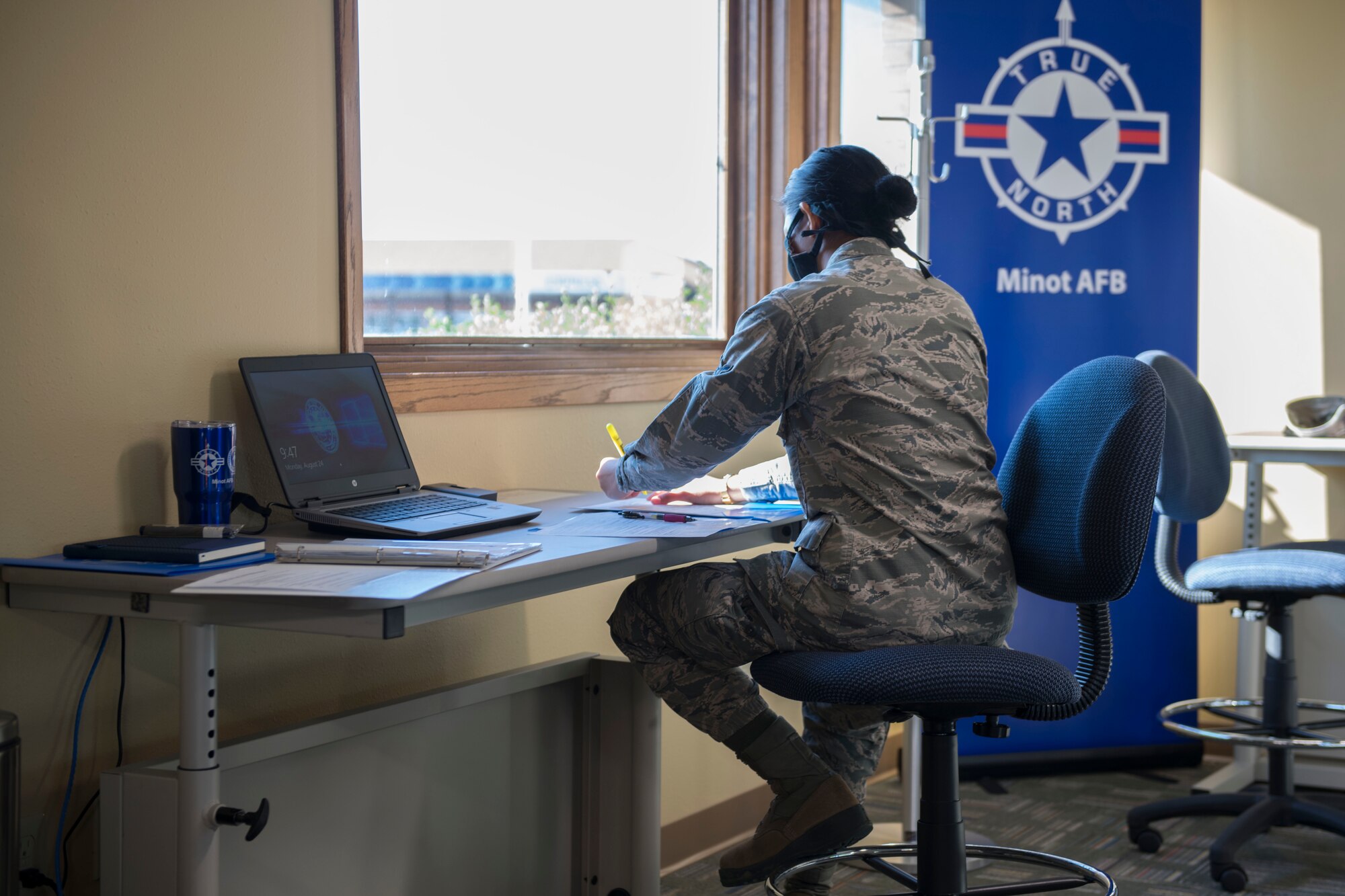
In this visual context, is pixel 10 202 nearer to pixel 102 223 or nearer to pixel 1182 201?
pixel 102 223

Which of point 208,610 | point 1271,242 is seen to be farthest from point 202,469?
point 1271,242

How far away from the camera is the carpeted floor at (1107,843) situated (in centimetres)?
263

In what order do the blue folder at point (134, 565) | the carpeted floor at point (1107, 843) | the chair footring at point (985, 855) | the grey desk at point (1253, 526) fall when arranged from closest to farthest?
the blue folder at point (134, 565) < the chair footring at point (985, 855) < the carpeted floor at point (1107, 843) < the grey desk at point (1253, 526)

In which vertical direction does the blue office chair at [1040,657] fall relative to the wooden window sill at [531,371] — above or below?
below

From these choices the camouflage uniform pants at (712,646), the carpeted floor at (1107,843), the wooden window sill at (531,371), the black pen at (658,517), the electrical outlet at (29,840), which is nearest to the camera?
the electrical outlet at (29,840)

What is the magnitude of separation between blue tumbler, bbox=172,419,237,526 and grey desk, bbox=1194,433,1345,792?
2.51 meters

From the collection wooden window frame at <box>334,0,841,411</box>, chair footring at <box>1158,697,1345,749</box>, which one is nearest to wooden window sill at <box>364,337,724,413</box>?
wooden window frame at <box>334,0,841,411</box>

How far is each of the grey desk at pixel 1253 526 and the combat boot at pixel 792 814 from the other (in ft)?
5.72

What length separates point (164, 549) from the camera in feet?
4.92

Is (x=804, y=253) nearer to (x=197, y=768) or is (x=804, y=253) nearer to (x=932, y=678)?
(x=932, y=678)

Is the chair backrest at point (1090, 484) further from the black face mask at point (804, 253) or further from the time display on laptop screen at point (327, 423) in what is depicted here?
the time display on laptop screen at point (327, 423)

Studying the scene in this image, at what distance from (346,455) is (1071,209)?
215cm

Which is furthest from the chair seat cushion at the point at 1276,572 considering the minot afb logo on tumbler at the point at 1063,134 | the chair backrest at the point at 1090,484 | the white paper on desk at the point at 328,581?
the white paper on desk at the point at 328,581

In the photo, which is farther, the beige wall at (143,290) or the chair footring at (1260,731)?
the chair footring at (1260,731)
